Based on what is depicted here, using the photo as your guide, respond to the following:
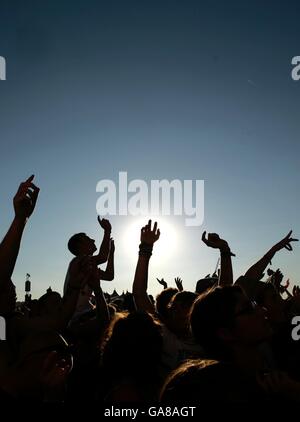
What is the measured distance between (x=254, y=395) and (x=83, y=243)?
4.19m

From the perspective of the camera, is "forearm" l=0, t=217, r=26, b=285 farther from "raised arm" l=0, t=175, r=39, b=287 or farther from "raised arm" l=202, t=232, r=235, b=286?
"raised arm" l=202, t=232, r=235, b=286

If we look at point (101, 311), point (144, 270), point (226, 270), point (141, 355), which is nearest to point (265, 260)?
point (226, 270)

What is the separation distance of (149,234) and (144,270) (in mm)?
588

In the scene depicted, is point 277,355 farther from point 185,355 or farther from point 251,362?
point 251,362

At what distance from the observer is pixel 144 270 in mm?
5156

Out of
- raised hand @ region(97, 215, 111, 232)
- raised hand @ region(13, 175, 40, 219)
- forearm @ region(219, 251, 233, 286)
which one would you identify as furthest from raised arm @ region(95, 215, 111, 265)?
raised hand @ region(13, 175, 40, 219)

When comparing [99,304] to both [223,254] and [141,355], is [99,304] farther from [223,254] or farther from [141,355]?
[141,355]

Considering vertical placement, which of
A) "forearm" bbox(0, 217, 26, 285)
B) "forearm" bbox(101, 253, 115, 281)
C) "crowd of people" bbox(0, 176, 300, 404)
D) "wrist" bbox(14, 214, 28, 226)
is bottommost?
"crowd of people" bbox(0, 176, 300, 404)

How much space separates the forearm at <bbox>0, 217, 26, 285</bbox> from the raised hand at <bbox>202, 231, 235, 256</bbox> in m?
2.99

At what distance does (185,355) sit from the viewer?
4.32 metres

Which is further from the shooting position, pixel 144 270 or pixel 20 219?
pixel 144 270

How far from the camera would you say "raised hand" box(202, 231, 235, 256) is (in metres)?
5.42

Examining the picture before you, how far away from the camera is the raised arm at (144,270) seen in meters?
4.95
